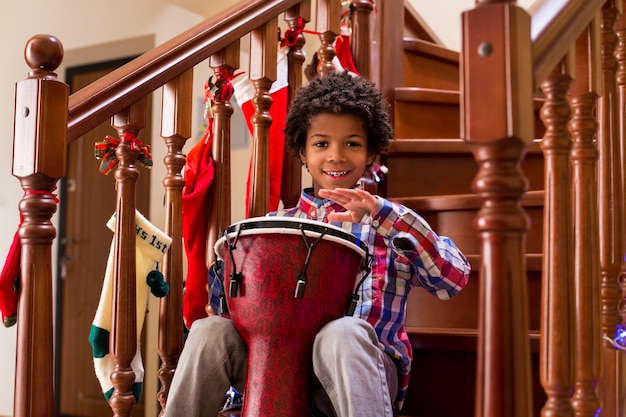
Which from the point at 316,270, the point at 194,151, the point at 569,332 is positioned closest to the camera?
the point at 569,332

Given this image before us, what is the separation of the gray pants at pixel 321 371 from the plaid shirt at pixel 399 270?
0.12 metres

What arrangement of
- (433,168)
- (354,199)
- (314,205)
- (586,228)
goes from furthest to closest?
(433,168) < (314,205) < (354,199) < (586,228)

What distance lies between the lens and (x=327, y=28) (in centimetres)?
227

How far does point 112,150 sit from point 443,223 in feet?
3.11

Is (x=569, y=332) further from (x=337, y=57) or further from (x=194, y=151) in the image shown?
(x=337, y=57)

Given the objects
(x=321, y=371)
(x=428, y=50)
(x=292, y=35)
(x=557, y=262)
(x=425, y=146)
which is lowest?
(x=321, y=371)

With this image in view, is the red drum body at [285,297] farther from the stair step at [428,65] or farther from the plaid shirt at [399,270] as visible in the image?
the stair step at [428,65]

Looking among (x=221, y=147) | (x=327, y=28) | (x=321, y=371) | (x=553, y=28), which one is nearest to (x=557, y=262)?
(x=553, y=28)

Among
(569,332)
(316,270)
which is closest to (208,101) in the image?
(316,270)

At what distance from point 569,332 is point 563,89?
13.9 inches

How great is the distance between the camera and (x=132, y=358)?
1.68m

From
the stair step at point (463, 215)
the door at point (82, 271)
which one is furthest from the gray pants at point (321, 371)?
the door at point (82, 271)

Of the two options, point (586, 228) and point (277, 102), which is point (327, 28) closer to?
point (277, 102)

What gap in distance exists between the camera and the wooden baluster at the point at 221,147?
1915 millimetres
